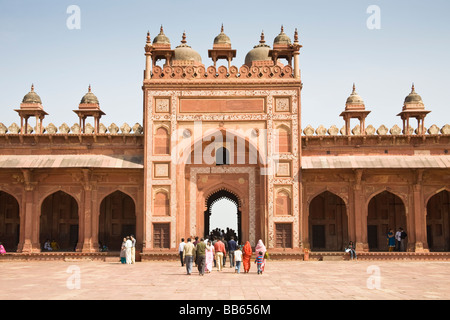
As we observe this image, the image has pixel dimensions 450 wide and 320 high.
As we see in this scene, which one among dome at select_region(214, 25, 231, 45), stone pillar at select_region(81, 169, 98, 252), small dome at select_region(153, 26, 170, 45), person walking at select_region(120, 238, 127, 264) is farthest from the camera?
small dome at select_region(153, 26, 170, 45)

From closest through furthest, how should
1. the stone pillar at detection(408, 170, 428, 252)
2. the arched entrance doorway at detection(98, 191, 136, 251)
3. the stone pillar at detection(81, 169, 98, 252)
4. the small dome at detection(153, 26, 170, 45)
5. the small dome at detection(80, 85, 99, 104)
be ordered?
the stone pillar at detection(408, 170, 428, 252)
the stone pillar at detection(81, 169, 98, 252)
the arched entrance doorway at detection(98, 191, 136, 251)
the small dome at detection(153, 26, 170, 45)
the small dome at detection(80, 85, 99, 104)

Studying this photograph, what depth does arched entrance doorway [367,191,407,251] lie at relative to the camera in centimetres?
2519

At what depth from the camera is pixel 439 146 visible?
23.6m

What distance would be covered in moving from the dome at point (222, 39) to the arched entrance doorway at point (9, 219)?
12.0 metres

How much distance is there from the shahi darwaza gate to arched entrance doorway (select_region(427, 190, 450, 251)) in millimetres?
1449

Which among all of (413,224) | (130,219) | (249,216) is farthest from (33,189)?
(413,224)

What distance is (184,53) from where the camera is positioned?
27.9m

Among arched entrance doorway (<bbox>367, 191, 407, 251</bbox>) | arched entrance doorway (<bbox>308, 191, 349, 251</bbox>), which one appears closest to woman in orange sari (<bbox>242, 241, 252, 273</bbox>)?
arched entrance doorway (<bbox>308, 191, 349, 251</bbox>)

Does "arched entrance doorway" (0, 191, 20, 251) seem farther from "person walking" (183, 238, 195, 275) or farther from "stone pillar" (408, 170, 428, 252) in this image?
"stone pillar" (408, 170, 428, 252)

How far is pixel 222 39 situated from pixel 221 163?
5864 mm

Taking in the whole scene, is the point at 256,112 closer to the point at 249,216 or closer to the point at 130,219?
the point at 249,216

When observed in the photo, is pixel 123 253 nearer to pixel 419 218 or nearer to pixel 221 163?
pixel 221 163

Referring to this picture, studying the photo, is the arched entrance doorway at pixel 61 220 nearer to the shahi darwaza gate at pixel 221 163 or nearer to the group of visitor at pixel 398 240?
the shahi darwaza gate at pixel 221 163
